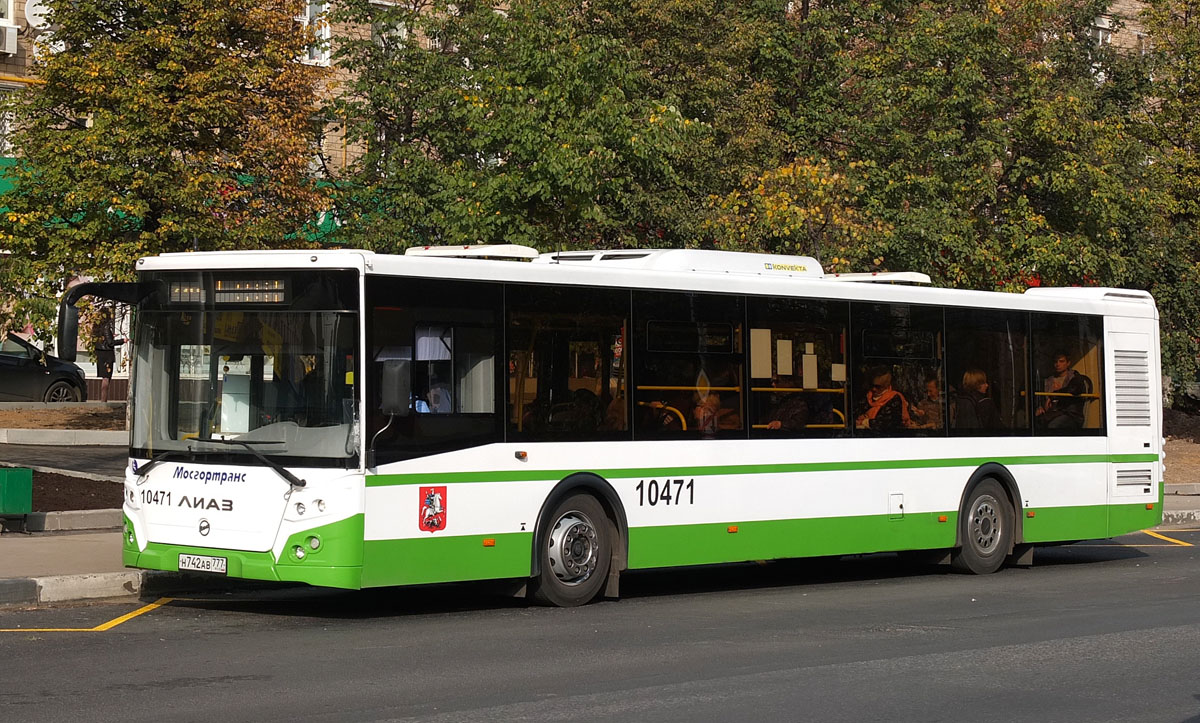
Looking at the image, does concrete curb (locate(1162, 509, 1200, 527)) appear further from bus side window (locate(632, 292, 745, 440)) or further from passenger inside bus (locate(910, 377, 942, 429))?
bus side window (locate(632, 292, 745, 440))

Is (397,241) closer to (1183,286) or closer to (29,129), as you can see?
(29,129)

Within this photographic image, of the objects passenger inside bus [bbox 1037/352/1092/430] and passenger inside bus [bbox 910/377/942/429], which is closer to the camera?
passenger inside bus [bbox 910/377/942/429]

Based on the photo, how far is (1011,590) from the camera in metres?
15.8

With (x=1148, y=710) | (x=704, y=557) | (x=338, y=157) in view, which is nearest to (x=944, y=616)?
(x=704, y=557)

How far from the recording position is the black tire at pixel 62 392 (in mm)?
35406

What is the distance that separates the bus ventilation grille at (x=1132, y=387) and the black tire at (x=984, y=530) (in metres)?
2.17

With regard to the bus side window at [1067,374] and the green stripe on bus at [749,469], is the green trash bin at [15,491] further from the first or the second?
the bus side window at [1067,374]

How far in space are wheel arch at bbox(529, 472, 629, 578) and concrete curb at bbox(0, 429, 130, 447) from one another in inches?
643

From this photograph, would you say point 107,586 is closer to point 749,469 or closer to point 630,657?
point 630,657

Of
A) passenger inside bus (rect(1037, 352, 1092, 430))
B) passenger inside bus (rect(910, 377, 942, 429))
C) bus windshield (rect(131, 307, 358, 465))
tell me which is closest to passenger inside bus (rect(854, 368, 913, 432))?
passenger inside bus (rect(910, 377, 942, 429))

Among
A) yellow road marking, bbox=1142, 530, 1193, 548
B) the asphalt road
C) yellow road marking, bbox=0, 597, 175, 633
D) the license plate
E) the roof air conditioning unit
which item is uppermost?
the roof air conditioning unit

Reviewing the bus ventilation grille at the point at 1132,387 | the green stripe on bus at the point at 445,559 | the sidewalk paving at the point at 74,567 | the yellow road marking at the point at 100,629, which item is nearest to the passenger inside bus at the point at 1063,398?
the bus ventilation grille at the point at 1132,387

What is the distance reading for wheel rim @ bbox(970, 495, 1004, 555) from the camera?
→ 17406mm

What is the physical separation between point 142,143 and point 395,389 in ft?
47.8
